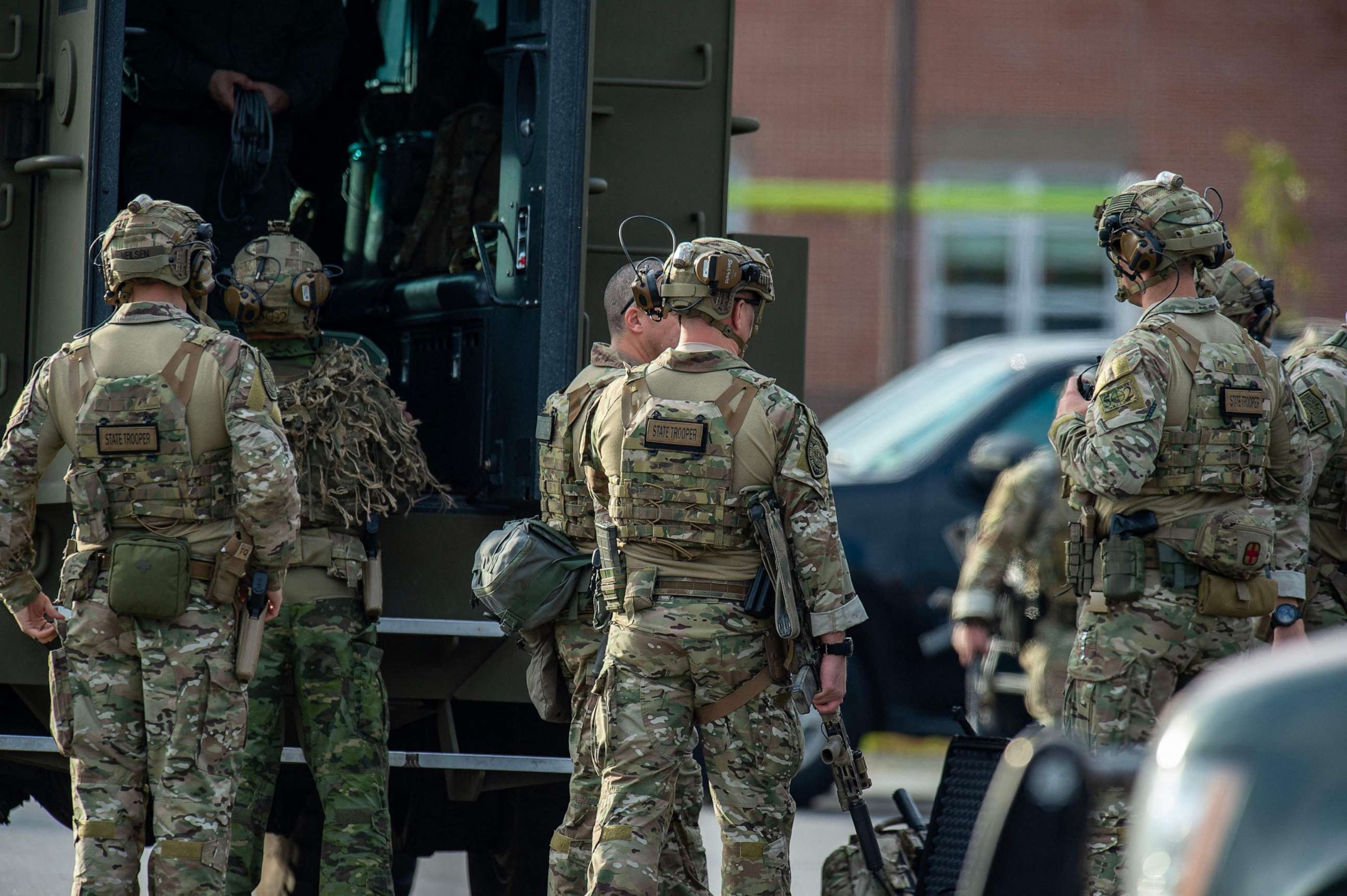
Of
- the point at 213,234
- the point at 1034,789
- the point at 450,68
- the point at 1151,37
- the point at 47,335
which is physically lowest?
the point at 1034,789

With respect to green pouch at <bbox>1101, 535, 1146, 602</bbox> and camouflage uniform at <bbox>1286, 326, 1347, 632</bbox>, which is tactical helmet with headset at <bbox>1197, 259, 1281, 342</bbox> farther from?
green pouch at <bbox>1101, 535, 1146, 602</bbox>

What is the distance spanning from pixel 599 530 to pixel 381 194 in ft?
8.23

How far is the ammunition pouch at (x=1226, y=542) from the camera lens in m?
5.02

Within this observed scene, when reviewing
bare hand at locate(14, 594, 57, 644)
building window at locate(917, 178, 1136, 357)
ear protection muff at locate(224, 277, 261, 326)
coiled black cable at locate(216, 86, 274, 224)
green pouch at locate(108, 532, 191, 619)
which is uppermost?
building window at locate(917, 178, 1136, 357)

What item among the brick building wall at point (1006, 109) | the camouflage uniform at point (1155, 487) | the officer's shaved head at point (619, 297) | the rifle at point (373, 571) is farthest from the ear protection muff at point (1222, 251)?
the brick building wall at point (1006, 109)

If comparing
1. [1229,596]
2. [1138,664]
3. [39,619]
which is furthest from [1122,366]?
[39,619]

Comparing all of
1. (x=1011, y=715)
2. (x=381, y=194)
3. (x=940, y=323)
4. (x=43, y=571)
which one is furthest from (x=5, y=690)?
(x=940, y=323)

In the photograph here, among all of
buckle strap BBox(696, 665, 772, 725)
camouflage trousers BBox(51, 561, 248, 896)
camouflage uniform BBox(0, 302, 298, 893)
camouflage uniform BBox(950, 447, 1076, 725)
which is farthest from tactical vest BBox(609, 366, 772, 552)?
camouflage uniform BBox(950, 447, 1076, 725)

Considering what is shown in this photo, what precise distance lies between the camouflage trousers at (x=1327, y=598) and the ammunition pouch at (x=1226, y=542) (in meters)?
0.97

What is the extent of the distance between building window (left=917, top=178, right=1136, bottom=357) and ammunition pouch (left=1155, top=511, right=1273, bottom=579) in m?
16.8

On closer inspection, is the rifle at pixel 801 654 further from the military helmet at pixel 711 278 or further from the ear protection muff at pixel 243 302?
the ear protection muff at pixel 243 302

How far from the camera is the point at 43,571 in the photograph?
17.4 ft

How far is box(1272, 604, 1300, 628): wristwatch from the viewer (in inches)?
207

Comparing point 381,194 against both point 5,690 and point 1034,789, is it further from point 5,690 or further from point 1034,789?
point 1034,789
